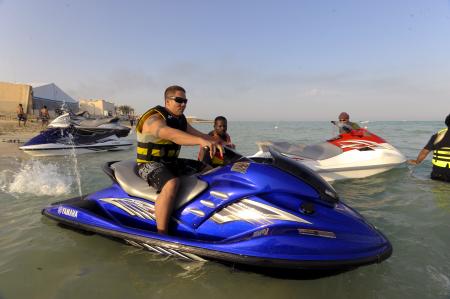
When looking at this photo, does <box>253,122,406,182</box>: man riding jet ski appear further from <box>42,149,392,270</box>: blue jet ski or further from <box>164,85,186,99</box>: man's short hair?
<box>42,149,392,270</box>: blue jet ski

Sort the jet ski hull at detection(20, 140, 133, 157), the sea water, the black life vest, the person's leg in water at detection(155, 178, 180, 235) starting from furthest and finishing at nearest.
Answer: the jet ski hull at detection(20, 140, 133, 157) < the black life vest < the person's leg in water at detection(155, 178, 180, 235) < the sea water

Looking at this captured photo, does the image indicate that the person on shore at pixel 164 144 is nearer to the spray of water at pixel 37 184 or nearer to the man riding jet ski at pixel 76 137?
the spray of water at pixel 37 184

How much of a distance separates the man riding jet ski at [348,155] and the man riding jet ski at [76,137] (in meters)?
7.81

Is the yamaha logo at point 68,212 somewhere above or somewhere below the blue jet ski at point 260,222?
below

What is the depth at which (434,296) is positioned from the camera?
263 cm

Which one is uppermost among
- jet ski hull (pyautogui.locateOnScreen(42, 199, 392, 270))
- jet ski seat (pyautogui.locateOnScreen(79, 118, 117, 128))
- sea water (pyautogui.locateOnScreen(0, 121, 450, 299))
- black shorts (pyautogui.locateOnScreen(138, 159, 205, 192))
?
black shorts (pyautogui.locateOnScreen(138, 159, 205, 192))

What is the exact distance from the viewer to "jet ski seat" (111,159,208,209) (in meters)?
3.05

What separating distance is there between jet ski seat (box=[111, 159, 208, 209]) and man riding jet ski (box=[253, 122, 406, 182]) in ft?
12.5

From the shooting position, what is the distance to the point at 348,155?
7.07 m

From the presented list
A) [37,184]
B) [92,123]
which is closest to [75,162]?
[92,123]

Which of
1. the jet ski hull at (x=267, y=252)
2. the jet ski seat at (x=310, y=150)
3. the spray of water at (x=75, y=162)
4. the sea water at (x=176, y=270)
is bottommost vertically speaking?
the spray of water at (x=75, y=162)

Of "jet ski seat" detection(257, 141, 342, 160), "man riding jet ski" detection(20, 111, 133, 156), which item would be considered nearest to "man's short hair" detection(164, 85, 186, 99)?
"jet ski seat" detection(257, 141, 342, 160)

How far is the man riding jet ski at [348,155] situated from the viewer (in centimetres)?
693

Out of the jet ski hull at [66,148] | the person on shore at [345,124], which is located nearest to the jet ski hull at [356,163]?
the person on shore at [345,124]
